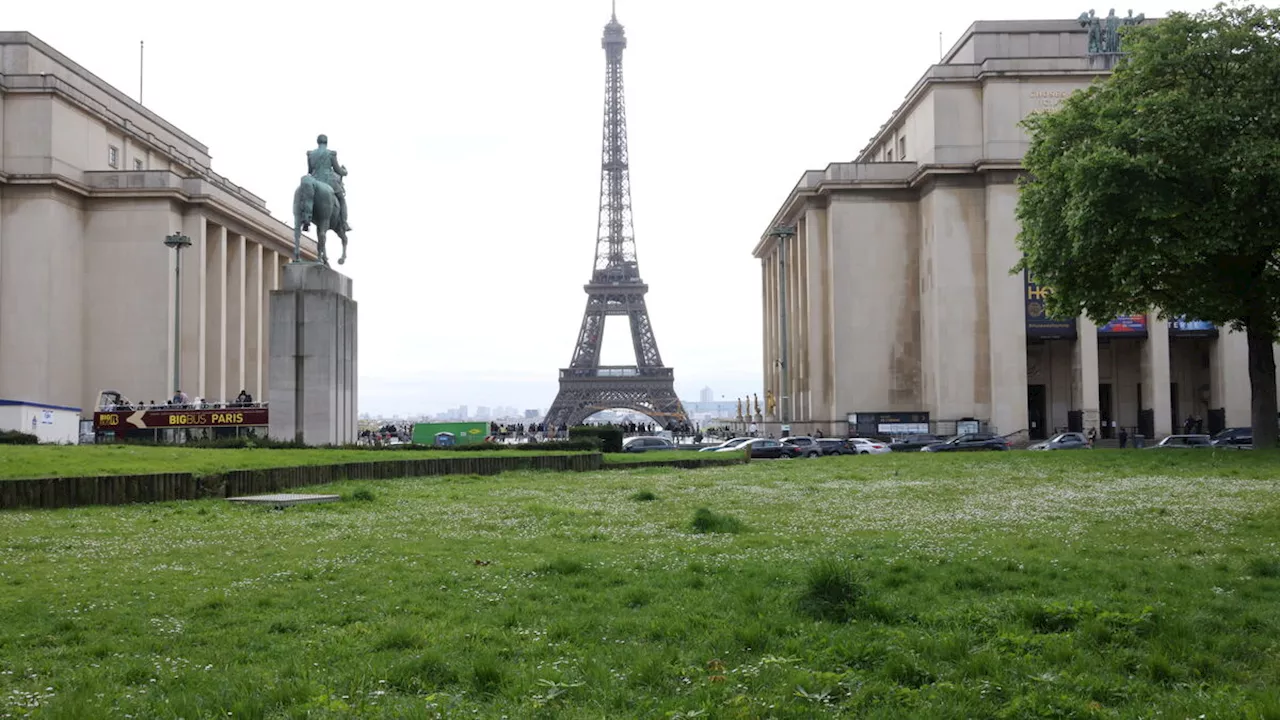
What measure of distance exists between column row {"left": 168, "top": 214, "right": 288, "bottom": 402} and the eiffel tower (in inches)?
1411

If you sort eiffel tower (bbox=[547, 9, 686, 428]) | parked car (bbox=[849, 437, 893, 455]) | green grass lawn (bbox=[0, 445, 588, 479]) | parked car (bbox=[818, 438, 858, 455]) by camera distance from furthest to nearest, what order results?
eiffel tower (bbox=[547, 9, 686, 428]) → parked car (bbox=[849, 437, 893, 455]) → parked car (bbox=[818, 438, 858, 455]) → green grass lawn (bbox=[0, 445, 588, 479])

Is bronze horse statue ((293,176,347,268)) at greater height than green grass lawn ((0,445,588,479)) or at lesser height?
greater

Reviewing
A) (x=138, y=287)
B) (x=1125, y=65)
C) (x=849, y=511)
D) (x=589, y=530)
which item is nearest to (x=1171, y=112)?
(x=1125, y=65)

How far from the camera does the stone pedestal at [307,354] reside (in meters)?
36.5

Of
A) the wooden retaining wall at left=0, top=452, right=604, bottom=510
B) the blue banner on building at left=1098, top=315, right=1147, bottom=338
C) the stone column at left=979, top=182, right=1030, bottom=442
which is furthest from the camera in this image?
the blue banner on building at left=1098, top=315, right=1147, bottom=338

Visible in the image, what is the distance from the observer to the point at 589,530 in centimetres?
1675

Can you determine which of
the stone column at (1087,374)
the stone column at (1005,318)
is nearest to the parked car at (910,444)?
the stone column at (1005,318)

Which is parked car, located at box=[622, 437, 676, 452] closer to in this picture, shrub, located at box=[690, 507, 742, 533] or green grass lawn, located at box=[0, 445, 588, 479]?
green grass lawn, located at box=[0, 445, 588, 479]

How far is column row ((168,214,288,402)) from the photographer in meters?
73.0

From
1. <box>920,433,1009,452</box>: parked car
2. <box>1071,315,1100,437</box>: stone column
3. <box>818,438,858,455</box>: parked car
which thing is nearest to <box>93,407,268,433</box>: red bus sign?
<box>818,438,858,455</box>: parked car

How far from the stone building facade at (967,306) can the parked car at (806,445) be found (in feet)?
38.8

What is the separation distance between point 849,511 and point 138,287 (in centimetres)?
6386

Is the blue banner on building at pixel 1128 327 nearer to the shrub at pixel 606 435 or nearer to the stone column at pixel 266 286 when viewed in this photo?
the shrub at pixel 606 435

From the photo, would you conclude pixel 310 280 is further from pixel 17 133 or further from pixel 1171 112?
pixel 17 133
